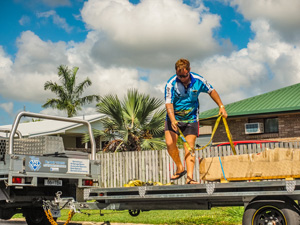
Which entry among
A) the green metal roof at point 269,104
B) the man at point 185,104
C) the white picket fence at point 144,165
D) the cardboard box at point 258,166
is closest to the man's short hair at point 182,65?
the man at point 185,104

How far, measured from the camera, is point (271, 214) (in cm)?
549

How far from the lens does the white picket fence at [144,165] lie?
15348 millimetres

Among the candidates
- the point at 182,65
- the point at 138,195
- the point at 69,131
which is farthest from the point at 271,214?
the point at 69,131

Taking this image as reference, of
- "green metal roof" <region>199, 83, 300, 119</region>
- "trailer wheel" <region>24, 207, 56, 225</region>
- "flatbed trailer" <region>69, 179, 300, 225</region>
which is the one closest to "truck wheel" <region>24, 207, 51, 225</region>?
"trailer wheel" <region>24, 207, 56, 225</region>

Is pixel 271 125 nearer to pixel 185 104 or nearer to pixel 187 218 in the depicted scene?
pixel 187 218

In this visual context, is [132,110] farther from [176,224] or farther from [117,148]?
[176,224]

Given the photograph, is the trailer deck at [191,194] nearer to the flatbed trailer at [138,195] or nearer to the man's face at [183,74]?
the flatbed trailer at [138,195]

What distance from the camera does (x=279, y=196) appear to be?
5.41 m

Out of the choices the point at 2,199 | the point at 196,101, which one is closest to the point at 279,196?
the point at 196,101

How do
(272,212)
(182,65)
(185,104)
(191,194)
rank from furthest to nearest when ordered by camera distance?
(185,104) < (182,65) < (191,194) < (272,212)

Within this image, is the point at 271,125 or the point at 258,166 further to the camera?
Result: the point at 271,125

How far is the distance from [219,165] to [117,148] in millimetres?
13149

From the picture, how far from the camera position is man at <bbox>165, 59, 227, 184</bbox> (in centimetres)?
654

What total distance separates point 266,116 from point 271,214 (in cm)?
1830
